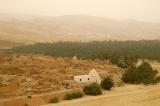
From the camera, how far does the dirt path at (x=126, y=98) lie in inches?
1241

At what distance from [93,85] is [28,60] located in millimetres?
18346

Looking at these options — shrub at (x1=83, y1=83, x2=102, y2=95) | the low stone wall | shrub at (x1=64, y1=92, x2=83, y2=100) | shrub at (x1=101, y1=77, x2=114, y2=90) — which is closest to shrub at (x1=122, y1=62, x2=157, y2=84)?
shrub at (x1=101, y1=77, x2=114, y2=90)

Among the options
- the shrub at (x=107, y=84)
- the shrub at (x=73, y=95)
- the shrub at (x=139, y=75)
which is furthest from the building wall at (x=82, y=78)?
the shrub at (x=139, y=75)

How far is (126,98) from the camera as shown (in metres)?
34.0

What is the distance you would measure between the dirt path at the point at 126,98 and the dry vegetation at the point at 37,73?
5.22 metres

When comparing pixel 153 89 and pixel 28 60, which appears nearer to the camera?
pixel 153 89

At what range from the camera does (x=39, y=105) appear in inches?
1256

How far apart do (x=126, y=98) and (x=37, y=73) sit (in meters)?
14.5

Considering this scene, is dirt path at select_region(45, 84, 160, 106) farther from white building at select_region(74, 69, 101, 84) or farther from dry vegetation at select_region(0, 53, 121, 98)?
dry vegetation at select_region(0, 53, 121, 98)

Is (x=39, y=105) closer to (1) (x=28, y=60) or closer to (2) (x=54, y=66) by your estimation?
(2) (x=54, y=66)

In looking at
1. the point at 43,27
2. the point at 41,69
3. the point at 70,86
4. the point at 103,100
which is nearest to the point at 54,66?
the point at 41,69

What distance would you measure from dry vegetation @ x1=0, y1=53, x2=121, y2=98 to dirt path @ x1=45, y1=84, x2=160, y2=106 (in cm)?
522

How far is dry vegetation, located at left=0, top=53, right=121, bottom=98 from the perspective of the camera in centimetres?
3741

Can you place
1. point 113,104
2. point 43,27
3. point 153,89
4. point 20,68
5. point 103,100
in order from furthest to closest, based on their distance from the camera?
point 43,27 → point 20,68 → point 153,89 → point 103,100 → point 113,104
